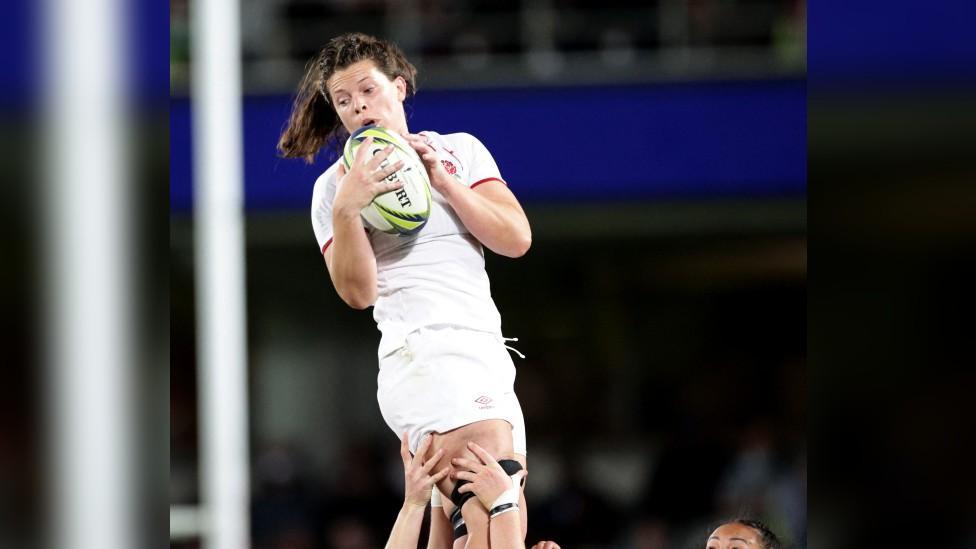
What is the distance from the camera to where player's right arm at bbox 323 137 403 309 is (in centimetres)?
168

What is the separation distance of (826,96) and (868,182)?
9 centimetres

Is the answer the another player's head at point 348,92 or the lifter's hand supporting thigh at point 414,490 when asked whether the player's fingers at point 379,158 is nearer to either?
the another player's head at point 348,92

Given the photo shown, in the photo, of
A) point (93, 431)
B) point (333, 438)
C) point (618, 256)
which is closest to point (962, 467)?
point (93, 431)

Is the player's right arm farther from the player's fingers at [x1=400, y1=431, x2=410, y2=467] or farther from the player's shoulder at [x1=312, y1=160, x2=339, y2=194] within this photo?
the player's fingers at [x1=400, y1=431, x2=410, y2=467]

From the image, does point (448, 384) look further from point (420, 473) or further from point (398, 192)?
point (398, 192)

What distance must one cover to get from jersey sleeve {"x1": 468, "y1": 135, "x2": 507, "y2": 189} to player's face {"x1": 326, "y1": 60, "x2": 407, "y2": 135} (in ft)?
0.39

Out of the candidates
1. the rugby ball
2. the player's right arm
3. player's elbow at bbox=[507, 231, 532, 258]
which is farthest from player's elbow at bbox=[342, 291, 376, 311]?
player's elbow at bbox=[507, 231, 532, 258]

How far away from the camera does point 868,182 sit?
1062 millimetres

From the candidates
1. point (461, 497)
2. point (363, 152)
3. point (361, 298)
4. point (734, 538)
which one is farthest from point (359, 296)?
point (734, 538)

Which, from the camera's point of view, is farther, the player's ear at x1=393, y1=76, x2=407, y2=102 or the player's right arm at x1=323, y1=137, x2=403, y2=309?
the player's ear at x1=393, y1=76, x2=407, y2=102

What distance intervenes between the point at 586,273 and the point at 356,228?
8.09 feet

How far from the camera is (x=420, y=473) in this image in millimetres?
1770

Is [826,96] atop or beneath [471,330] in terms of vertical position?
atop

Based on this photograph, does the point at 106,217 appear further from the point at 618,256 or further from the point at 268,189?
the point at 618,256
